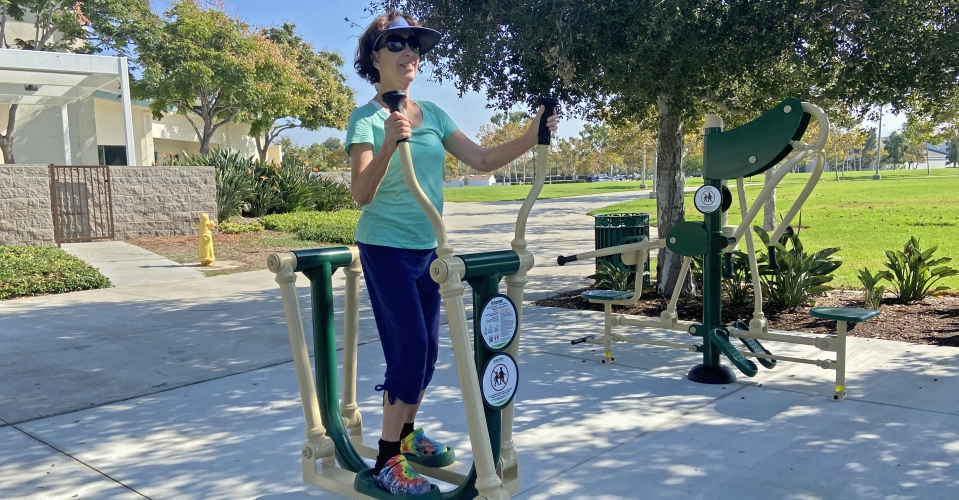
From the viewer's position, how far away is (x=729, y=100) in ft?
24.9

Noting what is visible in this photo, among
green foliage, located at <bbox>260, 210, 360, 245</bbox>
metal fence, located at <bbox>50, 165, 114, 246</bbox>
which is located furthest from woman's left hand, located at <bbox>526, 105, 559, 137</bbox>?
metal fence, located at <bbox>50, 165, 114, 246</bbox>

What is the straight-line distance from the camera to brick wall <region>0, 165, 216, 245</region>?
39.6ft

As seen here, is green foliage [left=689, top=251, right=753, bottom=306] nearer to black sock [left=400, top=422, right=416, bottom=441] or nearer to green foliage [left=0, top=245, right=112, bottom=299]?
black sock [left=400, top=422, right=416, bottom=441]

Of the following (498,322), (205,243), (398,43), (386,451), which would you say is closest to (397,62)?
(398,43)

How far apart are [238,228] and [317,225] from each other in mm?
1590

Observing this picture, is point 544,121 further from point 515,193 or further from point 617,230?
point 515,193

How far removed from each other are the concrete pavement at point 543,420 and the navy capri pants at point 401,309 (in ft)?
2.72

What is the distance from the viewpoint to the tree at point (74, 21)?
21.8m

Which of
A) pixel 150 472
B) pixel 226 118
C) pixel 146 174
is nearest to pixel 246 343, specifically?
pixel 150 472

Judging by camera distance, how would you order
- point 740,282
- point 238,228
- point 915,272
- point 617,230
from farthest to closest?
point 238,228 < point 617,230 < point 740,282 < point 915,272

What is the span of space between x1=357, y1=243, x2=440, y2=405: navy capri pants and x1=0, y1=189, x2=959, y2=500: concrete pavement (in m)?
0.83

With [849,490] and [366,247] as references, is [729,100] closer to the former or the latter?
[849,490]

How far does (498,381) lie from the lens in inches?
101

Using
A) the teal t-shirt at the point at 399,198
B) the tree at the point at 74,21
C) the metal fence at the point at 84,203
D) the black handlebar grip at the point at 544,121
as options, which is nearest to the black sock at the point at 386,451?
the teal t-shirt at the point at 399,198
